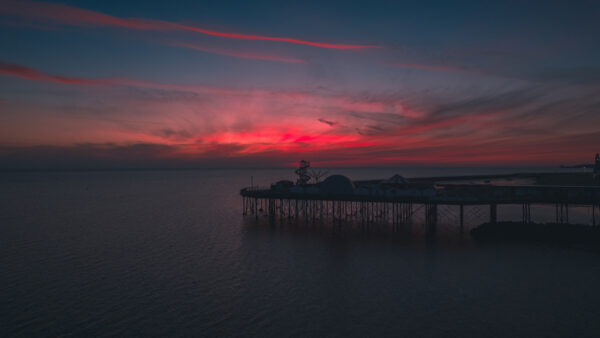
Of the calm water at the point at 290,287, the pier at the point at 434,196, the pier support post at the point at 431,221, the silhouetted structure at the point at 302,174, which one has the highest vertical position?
the silhouetted structure at the point at 302,174

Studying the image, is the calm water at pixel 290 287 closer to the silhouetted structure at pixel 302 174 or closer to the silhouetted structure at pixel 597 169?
the silhouetted structure at pixel 302 174

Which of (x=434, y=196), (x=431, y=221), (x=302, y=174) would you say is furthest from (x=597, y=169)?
(x=302, y=174)

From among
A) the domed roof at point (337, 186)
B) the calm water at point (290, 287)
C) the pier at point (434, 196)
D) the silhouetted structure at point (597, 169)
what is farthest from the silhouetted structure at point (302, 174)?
the silhouetted structure at point (597, 169)

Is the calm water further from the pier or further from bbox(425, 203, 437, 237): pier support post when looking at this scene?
the pier

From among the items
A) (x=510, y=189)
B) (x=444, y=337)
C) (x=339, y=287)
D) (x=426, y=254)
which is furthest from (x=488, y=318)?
(x=510, y=189)

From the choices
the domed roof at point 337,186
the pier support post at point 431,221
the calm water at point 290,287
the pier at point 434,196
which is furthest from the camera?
the domed roof at point 337,186

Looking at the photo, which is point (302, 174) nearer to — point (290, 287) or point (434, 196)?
point (434, 196)
